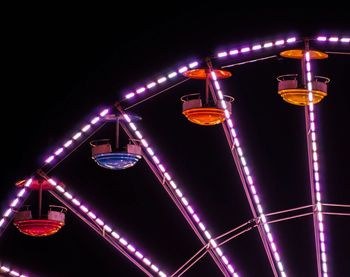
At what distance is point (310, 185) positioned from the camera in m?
16.3

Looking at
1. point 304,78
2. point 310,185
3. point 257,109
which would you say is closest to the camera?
point 304,78

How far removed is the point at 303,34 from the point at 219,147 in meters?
5.08

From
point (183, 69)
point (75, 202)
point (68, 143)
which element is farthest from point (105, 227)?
point (183, 69)

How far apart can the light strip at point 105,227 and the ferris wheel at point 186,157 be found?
14mm

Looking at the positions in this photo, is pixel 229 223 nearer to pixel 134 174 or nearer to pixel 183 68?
pixel 134 174

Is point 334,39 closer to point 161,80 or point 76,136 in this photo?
point 161,80

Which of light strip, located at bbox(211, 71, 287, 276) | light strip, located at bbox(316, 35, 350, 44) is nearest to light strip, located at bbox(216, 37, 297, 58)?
light strip, located at bbox(316, 35, 350, 44)

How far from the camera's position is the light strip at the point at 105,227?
13.5 m

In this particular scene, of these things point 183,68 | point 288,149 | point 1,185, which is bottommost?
point 1,185

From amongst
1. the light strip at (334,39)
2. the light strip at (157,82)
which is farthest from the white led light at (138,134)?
the light strip at (334,39)

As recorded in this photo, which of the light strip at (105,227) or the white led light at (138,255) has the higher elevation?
the light strip at (105,227)

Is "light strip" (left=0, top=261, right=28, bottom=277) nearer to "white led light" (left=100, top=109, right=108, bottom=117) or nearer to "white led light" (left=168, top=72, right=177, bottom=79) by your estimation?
"white led light" (left=100, top=109, right=108, bottom=117)

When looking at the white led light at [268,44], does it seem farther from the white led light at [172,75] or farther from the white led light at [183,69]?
the white led light at [172,75]

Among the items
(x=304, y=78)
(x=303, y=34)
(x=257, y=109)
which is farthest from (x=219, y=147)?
(x=303, y=34)
